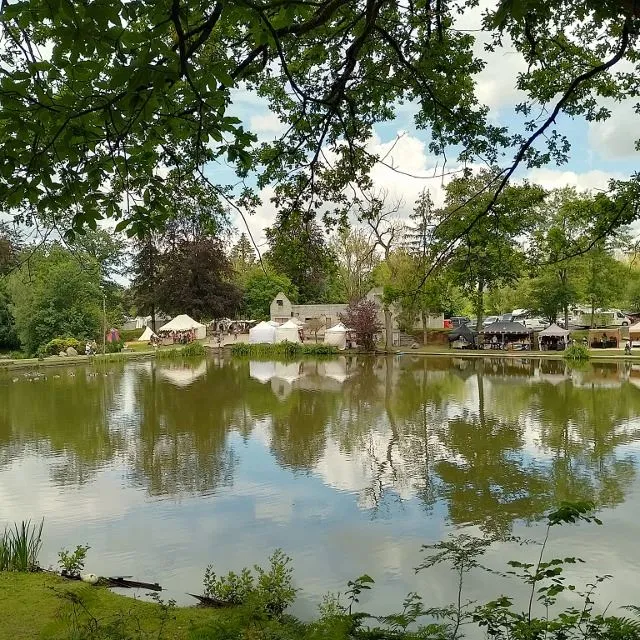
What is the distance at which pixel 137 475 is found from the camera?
895 cm

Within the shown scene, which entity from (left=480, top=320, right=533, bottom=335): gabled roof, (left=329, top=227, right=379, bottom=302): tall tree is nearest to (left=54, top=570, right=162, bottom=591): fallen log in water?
(left=329, top=227, right=379, bottom=302): tall tree

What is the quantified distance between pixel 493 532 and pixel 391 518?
1157mm

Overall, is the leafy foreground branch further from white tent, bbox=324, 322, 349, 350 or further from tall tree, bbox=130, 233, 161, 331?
tall tree, bbox=130, 233, 161, 331

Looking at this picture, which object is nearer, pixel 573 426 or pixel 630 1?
pixel 630 1

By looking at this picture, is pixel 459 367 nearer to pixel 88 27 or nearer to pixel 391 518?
pixel 391 518

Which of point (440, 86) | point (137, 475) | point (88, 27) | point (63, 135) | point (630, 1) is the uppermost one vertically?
point (440, 86)

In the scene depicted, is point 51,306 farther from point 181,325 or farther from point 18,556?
point 18,556

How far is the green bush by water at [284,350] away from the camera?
31125 mm

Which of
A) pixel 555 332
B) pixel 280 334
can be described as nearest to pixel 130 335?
pixel 280 334

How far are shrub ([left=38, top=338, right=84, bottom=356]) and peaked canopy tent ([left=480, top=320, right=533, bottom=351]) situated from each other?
22.2m

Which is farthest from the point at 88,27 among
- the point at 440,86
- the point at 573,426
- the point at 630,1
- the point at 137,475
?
the point at 573,426

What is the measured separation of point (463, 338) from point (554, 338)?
4.91 metres

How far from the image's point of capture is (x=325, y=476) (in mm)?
8617

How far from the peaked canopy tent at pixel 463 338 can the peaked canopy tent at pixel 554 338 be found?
3629mm
